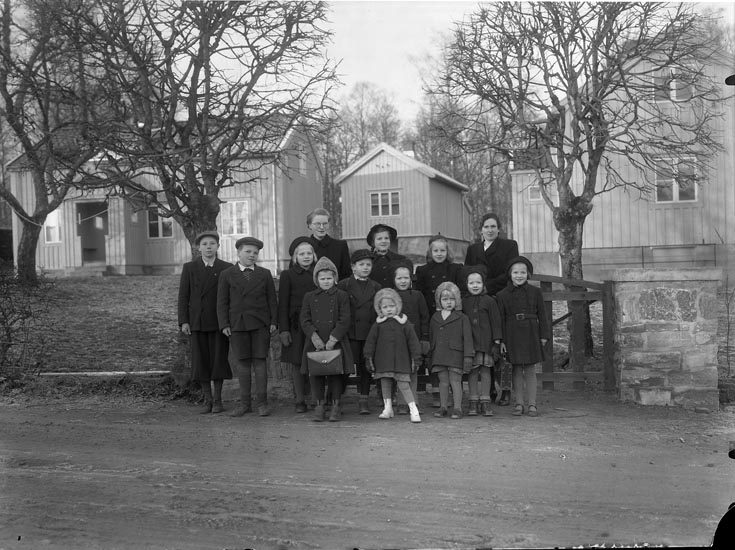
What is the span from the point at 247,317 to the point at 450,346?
6.12 ft

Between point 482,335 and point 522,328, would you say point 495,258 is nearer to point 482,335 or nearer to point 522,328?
point 522,328

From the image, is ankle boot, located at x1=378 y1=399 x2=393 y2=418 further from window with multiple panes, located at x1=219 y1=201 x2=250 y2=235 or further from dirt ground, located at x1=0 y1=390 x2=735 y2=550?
window with multiple panes, located at x1=219 y1=201 x2=250 y2=235

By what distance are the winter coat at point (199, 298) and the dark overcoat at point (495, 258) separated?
2474 mm

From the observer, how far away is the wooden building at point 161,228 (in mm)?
24031

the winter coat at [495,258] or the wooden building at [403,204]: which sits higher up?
the wooden building at [403,204]

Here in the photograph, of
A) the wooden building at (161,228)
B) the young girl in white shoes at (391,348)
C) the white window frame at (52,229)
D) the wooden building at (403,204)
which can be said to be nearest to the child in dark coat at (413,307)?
the young girl in white shoes at (391,348)

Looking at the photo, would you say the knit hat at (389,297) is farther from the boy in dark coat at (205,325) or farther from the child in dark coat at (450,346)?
the boy in dark coat at (205,325)

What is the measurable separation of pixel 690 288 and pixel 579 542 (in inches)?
146

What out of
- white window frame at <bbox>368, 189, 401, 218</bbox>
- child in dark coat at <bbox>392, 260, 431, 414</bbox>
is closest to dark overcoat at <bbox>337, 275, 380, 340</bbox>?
child in dark coat at <bbox>392, 260, 431, 414</bbox>

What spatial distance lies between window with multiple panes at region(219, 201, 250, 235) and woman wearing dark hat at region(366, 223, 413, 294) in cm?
1766

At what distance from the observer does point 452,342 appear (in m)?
6.71

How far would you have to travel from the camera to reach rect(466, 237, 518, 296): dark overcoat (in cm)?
736

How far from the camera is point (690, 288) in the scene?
679 centimetres

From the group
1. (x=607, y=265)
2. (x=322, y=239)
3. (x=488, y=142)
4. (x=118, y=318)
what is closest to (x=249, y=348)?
(x=322, y=239)
